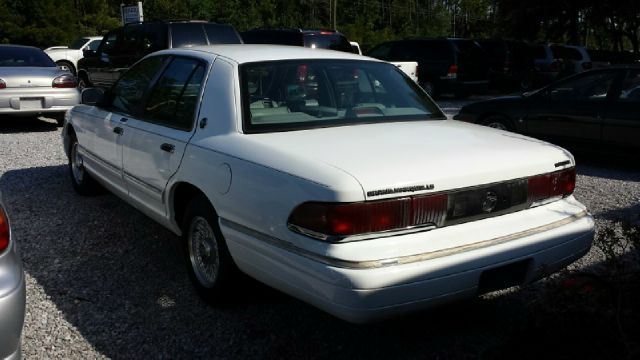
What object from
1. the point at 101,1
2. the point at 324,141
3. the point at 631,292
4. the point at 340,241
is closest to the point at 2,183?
the point at 324,141

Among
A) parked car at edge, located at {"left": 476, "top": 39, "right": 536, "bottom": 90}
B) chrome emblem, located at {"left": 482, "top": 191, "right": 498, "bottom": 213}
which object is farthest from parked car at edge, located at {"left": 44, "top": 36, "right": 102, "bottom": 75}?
chrome emblem, located at {"left": 482, "top": 191, "right": 498, "bottom": 213}

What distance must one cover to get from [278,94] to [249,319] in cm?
132

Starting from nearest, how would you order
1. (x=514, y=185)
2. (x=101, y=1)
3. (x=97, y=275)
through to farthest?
1. (x=514, y=185)
2. (x=97, y=275)
3. (x=101, y=1)

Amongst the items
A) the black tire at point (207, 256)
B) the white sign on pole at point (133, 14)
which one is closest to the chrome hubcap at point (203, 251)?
the black tire at point (207, 256)

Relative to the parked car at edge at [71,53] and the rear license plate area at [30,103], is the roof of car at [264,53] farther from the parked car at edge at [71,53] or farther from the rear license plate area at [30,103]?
the parked car at edge at [71,53]

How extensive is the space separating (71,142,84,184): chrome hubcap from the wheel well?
238 cm

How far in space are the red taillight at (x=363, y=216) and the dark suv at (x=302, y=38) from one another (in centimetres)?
1150

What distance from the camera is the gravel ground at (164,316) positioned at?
3.26 metres

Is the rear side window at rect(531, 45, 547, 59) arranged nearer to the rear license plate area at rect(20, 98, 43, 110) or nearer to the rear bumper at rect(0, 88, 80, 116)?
the rear bumper at rect(0, 88, 80, 116)

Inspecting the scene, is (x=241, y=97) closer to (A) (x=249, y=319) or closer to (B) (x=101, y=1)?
(A) (x=249, y=319)

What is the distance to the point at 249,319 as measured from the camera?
3604 millimetres

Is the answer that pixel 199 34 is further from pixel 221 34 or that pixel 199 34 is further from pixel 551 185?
pixel 551 185

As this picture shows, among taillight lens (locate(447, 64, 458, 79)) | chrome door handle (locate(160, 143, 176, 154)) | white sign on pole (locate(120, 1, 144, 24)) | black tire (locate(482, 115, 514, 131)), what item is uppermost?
white sign on pole (locate(120, 1, 144, 24))

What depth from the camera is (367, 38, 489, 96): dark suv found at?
17062mm
